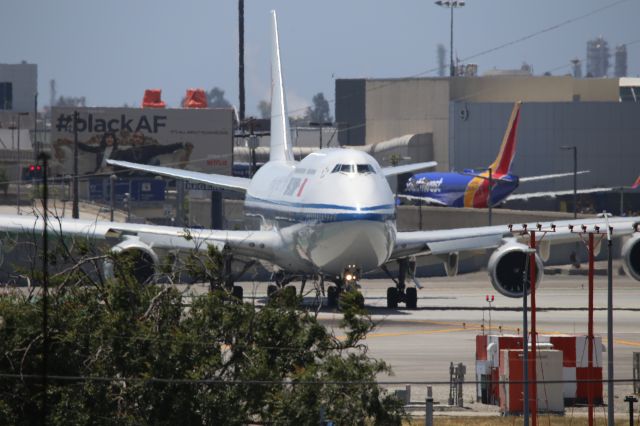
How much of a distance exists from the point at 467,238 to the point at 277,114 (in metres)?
13.8

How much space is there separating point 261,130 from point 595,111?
35.5 meters

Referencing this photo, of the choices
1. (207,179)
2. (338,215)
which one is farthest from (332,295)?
(207,179)

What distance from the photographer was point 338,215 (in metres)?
44.3

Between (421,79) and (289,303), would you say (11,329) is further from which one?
(421,79)

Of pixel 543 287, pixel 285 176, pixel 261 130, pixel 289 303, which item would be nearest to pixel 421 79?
pixel 261 130

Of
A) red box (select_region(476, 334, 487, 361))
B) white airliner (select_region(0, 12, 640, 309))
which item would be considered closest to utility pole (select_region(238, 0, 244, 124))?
white airliner (select_region(0, 12, 640, 309))

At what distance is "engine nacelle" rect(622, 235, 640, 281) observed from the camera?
4994 cm

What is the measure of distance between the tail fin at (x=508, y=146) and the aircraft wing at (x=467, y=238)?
57.8 m

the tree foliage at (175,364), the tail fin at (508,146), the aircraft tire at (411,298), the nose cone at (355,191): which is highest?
the tail fin at (508,146)

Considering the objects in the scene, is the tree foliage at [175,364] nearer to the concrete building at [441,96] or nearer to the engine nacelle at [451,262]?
the engine nacelle at [451,262]

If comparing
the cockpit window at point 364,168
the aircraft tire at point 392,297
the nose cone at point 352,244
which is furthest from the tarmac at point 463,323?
the cockpit window at point 364,168

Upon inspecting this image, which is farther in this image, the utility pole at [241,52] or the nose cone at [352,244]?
the utility pole at [241,52]

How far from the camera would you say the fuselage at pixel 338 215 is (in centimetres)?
4412

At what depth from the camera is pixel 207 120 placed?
106 meters
